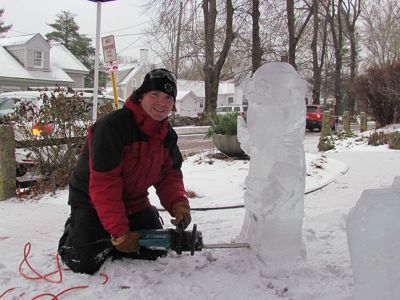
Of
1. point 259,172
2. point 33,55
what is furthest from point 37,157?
point 33,55

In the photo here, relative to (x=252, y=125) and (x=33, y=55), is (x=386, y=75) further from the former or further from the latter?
(x=33, y=55)

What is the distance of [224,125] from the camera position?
7.23 meters

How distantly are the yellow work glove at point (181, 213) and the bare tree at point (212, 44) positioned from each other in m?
15.0

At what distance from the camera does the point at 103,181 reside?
8.23 feet

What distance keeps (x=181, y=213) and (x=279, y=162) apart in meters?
0.73

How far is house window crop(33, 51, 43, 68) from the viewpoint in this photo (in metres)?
26.0

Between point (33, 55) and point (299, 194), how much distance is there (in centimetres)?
2618

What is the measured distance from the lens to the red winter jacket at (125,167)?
251 cm

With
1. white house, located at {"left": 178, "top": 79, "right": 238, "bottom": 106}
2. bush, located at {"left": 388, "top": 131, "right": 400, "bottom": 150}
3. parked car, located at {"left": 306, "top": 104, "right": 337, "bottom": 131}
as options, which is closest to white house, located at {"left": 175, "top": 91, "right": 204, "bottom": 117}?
white house, located at {"left": 178, "top": 79, "right": 238, "bottom": 106}

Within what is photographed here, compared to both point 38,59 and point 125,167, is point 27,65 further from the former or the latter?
point 125,167

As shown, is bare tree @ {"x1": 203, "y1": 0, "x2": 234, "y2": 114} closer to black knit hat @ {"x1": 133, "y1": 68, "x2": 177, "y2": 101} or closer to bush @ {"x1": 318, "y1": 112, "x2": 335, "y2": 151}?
bush @ {"x1": 318, "y1": 112, "x2": 335, "y2": 151}

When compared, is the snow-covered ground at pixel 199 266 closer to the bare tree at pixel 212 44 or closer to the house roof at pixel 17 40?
the bare tree at pixel 212 44

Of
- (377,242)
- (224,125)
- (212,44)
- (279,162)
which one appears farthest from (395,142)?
(212,44)

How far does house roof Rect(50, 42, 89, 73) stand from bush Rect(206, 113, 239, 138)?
77.0ft
